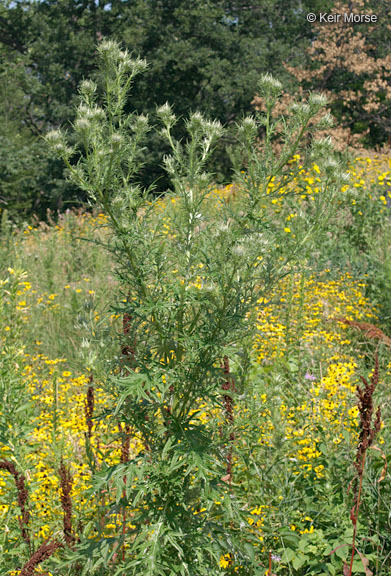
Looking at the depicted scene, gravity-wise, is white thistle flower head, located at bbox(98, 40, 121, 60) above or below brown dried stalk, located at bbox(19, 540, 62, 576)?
above

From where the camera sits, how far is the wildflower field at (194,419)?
5.61ft

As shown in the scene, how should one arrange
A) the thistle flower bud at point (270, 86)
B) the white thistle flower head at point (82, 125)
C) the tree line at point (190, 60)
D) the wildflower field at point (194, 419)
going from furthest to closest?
the tree line at point (190, 60) < the thistle flower bud at point (270, 86) < the wildflower field at point (194, 419) < the white thistle flower head at point (82, 125)

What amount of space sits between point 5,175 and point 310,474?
2065 centimetres

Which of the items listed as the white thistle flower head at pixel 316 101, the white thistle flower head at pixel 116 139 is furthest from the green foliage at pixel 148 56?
the white thistle flower head at pixel 116 139

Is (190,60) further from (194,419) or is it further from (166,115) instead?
(194,419)

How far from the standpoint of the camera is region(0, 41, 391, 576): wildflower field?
1.71 meters

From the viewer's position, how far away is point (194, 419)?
6.28ft

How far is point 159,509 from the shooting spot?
1.82 metres

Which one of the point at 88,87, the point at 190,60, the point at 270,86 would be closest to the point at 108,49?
the point at 88,87

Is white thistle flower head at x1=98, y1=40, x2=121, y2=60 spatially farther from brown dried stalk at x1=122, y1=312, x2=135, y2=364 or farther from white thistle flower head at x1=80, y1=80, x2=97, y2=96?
brown dried stalk at x1=122, y1=312, x2=135, y2=364

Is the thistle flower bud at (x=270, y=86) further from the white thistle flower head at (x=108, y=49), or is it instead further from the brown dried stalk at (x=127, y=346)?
the brown dried stalk at (x=127, y=346)

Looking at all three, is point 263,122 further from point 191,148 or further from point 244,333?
point 244,333

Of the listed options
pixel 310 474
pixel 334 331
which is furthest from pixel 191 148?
pixel 334 331

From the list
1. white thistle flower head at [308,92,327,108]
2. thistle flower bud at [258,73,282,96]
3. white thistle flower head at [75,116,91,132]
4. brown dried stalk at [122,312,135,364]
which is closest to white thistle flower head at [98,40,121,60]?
white thistle flower head at [75,116,91,132]
